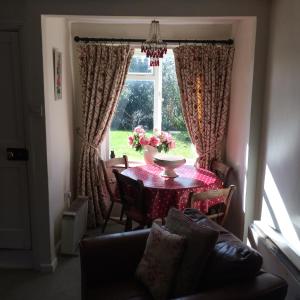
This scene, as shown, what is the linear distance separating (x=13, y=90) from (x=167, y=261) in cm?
186

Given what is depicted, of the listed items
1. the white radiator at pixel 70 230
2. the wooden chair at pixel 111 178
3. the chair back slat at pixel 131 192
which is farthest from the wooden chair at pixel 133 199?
the white radiator at pixel 70 230

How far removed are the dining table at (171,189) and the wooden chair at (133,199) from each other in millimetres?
48

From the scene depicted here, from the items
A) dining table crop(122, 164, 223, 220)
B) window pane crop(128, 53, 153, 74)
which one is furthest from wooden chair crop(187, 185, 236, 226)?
window pane crop(128, 53, 153, 74)

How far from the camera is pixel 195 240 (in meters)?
1.89

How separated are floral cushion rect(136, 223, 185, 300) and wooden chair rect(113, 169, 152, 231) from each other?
99cm

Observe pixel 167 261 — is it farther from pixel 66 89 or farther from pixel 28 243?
pixel 66 89

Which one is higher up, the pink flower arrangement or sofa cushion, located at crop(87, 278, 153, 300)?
the pink flower arrangement

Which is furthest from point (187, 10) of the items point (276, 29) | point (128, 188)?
point (128, 188)

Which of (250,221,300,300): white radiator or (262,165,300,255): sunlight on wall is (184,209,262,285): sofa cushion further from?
(262,165,300,255): sunlight on wall

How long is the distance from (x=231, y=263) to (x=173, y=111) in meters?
2.47

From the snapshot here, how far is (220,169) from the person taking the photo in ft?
11.9

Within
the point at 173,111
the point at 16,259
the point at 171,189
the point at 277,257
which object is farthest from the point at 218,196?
the point at 16,259

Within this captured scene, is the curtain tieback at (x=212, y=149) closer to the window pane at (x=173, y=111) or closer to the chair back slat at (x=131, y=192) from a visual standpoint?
the window pane at (x=173, y=111)

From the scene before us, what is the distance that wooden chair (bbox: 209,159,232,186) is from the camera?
3.46m
